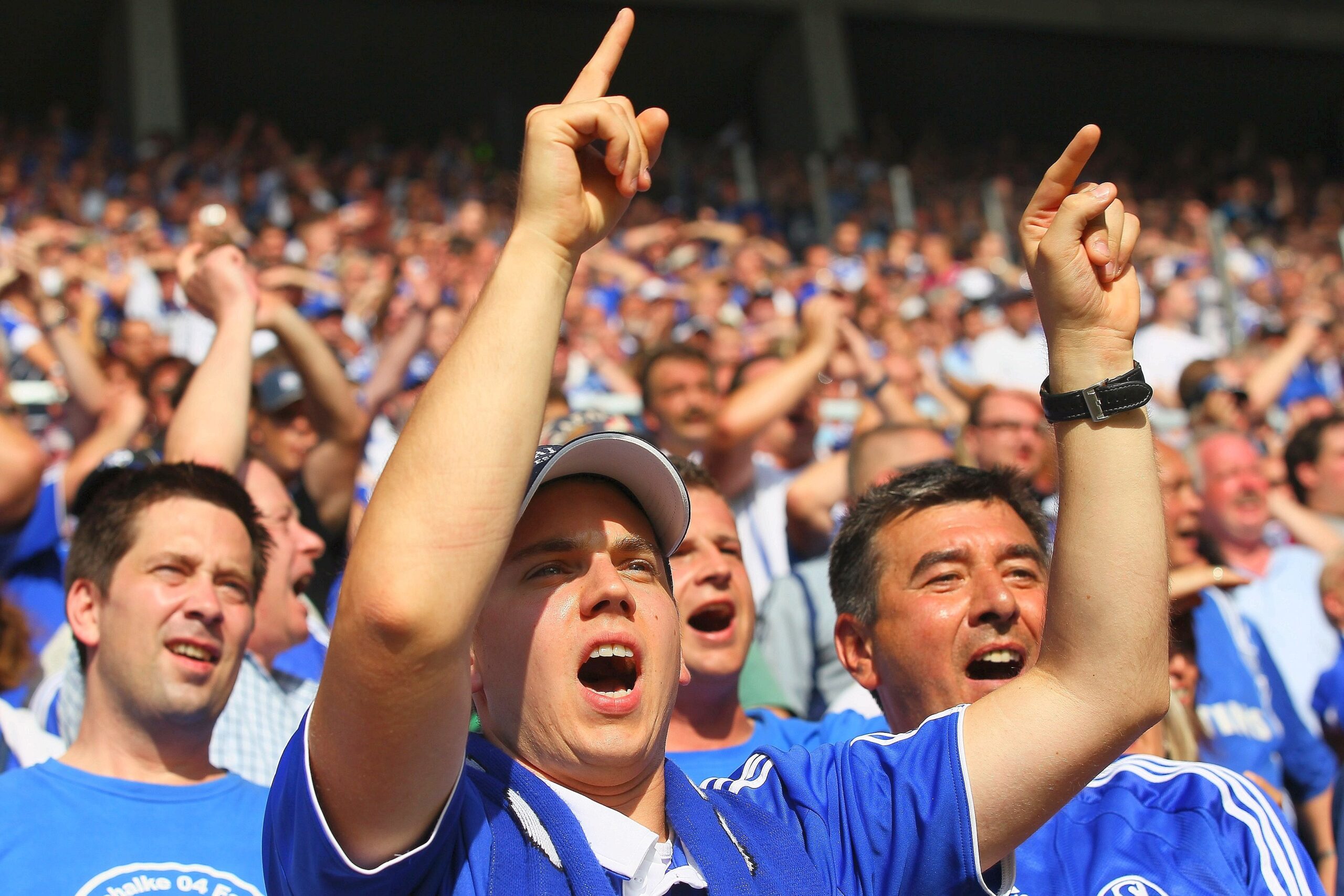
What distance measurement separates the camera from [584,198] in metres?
1.38

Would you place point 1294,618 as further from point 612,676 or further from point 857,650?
point 612,676

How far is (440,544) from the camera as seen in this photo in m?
1.22

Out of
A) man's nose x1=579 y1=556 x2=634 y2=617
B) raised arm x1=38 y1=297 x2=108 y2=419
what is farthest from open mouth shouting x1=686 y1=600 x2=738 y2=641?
raised arm x1=38 y1=297 x2=108 y2=419

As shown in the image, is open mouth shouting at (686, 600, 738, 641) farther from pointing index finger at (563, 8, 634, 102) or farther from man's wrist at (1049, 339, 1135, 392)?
pointing index finger at (563, 8, 634, 102)

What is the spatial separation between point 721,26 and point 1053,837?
1693 cm

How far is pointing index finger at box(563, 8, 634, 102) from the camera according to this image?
1.40 m

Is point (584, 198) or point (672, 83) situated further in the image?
point (672, 83)

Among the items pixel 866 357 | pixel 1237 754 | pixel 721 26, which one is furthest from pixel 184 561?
pixel 721 26

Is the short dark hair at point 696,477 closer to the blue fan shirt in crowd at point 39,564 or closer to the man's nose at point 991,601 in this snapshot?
the man's nose at point 991,601

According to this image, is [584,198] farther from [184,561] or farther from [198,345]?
[198,345]

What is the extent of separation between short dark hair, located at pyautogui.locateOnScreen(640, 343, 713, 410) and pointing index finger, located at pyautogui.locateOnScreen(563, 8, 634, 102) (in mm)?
3195

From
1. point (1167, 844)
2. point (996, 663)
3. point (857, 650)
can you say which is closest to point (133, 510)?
point (857, 650)

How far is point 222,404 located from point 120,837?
1.24m

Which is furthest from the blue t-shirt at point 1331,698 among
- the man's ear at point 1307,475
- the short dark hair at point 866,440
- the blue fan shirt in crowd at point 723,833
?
the blue fan shirt in crowd at point 723,833
